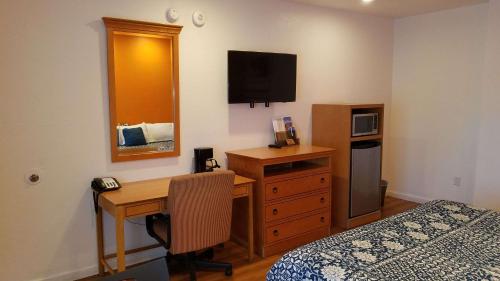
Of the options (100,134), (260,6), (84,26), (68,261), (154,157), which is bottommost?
(68,261)

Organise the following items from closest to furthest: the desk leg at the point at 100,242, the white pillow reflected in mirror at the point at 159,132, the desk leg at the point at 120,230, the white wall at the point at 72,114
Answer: the desk leg at the point at 120,230 < the white wall at the point at 72,114 < the desk leg at the point at 100,242 < the white pillow reflected in mirror at the point at 159,132

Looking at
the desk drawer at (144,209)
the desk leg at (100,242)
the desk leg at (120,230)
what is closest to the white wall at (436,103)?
the desk drawer at (144,209)

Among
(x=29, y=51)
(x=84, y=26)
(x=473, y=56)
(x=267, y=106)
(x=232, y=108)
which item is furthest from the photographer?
(x=473, y=56)

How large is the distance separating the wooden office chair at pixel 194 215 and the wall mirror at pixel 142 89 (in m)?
0.66

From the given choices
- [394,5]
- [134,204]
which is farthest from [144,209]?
[394,5]

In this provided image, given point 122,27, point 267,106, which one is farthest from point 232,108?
point 122,27

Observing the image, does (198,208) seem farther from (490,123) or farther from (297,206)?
(490,123)

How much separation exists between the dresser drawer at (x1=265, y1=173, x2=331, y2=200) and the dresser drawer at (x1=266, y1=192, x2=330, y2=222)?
85mm

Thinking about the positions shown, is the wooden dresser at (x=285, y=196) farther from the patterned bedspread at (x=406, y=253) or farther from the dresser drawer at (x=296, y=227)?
the patterned bedspread at (x=406, y=253)

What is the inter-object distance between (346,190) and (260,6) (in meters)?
2.20

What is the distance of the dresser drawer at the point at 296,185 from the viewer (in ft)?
11.4

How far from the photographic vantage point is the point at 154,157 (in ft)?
10.9

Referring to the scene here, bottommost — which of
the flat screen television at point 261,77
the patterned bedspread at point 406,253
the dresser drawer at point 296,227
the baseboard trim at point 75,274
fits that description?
the baseboard trim at point 75,274

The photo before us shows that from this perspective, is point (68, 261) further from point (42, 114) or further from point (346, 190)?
point (346, 190)
